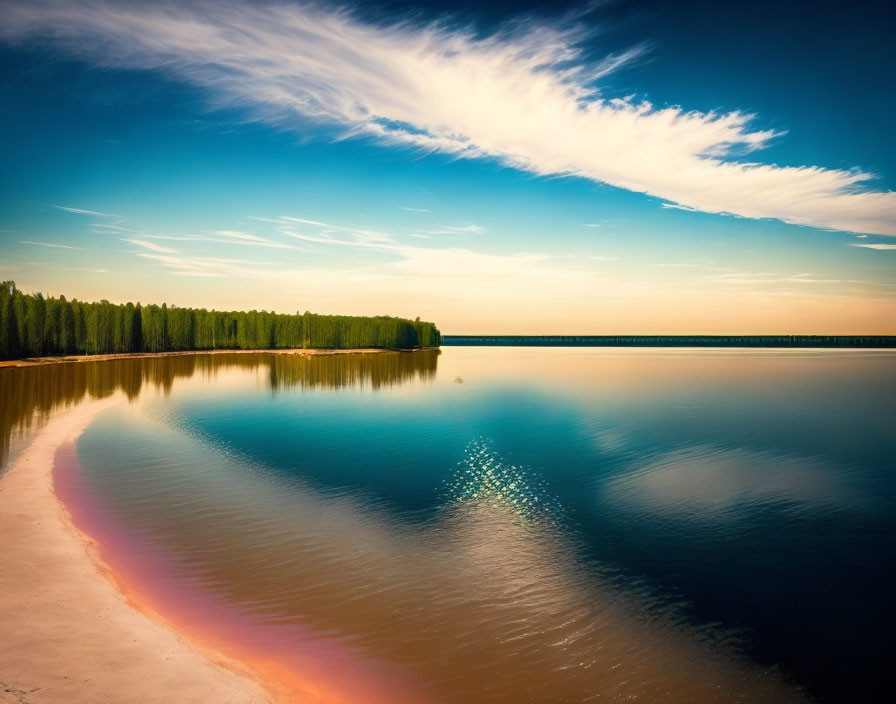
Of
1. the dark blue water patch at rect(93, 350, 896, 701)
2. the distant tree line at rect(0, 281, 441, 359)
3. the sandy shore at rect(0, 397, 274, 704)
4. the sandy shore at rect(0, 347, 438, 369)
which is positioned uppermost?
the distant tree line at rect(0, 281, 441, 359)

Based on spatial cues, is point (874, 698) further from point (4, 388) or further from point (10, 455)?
point (4, 388)

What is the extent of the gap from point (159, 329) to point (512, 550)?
14054 cm

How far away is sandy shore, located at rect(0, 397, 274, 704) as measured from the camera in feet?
27.0

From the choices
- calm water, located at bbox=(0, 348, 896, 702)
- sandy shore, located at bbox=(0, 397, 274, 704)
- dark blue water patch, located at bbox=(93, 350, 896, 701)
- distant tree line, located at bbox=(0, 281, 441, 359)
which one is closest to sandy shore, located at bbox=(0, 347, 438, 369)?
distant tree line, located at bbox=(0, 281, 441, 359)

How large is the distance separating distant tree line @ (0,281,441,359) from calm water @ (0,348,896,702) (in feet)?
229

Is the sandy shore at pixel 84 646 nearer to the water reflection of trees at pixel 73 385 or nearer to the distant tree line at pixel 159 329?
the water reflection of trees at pixel 73 385

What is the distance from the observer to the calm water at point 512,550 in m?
10.2

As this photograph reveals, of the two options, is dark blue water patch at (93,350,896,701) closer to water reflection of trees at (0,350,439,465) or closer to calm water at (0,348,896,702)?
calm water at (0,348,896,702)

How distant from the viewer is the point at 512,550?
15594mm

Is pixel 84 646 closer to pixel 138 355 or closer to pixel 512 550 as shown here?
pixel 512 550

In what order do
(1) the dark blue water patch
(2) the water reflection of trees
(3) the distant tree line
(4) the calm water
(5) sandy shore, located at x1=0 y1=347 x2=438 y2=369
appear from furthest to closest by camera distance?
(3) the distant tree line → (5) sandy shore, located at x1=0 y1=347 x2=438 y2=369 → (2) the water reflection of trees → (1) the dark blue water patch → (4) the calm water

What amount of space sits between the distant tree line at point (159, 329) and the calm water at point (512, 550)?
6986 cm

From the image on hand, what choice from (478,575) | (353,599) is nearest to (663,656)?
(478,575)

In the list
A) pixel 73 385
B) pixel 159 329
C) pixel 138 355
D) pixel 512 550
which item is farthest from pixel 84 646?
pixel 159 329
